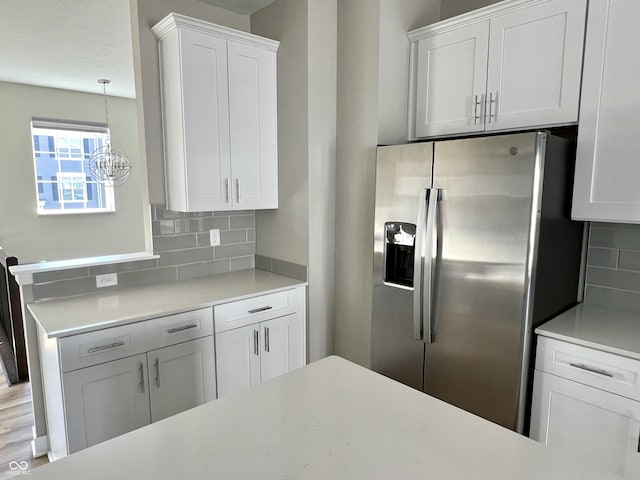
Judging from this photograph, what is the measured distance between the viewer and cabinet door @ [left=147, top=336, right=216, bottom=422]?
2.06 m

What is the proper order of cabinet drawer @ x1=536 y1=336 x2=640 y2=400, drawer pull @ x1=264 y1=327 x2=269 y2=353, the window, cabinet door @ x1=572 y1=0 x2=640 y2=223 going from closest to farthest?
cabinet drawer @ x1=536 y1=336 x2=640 y2=400
cabinet door @ x1=572 y1=0 x2=640 y2=223
drawer pull @ x1=264 y1=327 x2=269 y2=353
the window

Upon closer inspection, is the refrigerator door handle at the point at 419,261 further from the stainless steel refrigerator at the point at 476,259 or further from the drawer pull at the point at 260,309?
the drawer pull at the point at 260,309

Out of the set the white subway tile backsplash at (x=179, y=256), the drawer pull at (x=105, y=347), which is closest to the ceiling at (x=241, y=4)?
the white subway tile backsplash at (x=179, y=256)

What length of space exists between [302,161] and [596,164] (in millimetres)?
1561

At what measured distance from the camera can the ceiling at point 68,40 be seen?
2.70 meters

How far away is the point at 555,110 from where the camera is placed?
1.95 m

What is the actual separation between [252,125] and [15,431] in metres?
2.37

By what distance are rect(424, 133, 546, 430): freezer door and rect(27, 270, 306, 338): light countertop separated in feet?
3.29

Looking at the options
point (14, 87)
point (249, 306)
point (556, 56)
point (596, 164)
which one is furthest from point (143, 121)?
point (14, 87)

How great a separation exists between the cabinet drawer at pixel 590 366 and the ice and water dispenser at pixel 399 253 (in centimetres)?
69

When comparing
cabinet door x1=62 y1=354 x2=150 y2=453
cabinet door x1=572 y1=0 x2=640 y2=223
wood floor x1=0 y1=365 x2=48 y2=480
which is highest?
cabinet door x1=572 y1=0 x2=640 y2=223

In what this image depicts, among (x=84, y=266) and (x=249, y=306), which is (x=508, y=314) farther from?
(x=84, y=266)

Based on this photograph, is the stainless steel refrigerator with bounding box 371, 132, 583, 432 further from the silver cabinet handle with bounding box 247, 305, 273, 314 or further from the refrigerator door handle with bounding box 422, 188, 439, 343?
the silver cabinet handle with bounding box 247, 305, 273, 314

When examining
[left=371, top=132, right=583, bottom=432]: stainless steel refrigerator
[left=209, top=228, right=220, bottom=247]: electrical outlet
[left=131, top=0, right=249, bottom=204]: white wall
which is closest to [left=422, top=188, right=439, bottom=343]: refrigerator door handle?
[left=371, top=132, right=583, bottom=432]: stainless steel refrigerator
